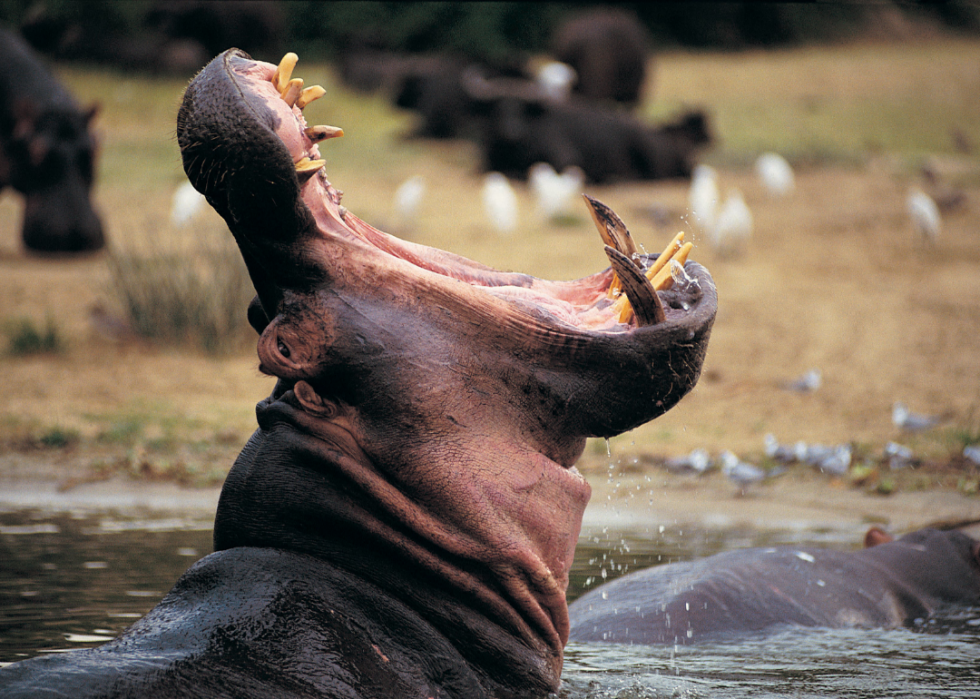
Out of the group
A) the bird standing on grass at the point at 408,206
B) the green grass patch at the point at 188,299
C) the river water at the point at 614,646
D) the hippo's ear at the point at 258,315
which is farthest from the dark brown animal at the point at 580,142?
the hippo's ear at the point at 258,315

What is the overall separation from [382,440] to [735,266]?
10.3 meters

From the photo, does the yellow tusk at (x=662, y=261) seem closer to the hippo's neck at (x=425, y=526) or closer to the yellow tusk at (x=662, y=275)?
the yellow tusk at (x=662, y=275)

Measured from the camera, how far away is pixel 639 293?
224 centimetres

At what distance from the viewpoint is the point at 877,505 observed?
215 inches

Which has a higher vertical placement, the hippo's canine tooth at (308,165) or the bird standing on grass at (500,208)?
the hippo's canine tooth at (308,165)

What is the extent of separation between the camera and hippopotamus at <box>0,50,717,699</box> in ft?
6.77

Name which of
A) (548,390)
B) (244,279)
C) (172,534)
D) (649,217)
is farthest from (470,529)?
(649,217)

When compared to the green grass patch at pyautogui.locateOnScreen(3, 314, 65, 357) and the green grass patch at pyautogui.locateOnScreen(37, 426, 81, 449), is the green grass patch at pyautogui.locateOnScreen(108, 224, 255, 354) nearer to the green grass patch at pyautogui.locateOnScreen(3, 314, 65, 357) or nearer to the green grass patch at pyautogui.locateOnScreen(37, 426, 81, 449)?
the green grass patch at pyautogui.locateOnScreen(3, 314, 65, 357)

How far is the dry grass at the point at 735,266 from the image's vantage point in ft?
25.3

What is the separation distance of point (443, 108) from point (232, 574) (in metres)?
16.9

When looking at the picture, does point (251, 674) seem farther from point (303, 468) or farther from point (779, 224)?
point (779, 224)

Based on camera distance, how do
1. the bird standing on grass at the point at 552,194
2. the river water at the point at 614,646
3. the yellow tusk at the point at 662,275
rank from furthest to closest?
the bird standing on grass at the point at 552,194
the river water at the point at 614,646
the yellow tusk at the point at 662,275

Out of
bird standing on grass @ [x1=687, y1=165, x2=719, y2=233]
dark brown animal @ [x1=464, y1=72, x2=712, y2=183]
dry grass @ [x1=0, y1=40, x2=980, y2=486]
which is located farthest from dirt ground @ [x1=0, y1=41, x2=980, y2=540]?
dark brown animal @ [x1=464, y1=72, x2=712, y2=183]

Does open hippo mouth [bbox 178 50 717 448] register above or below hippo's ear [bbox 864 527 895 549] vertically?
above
